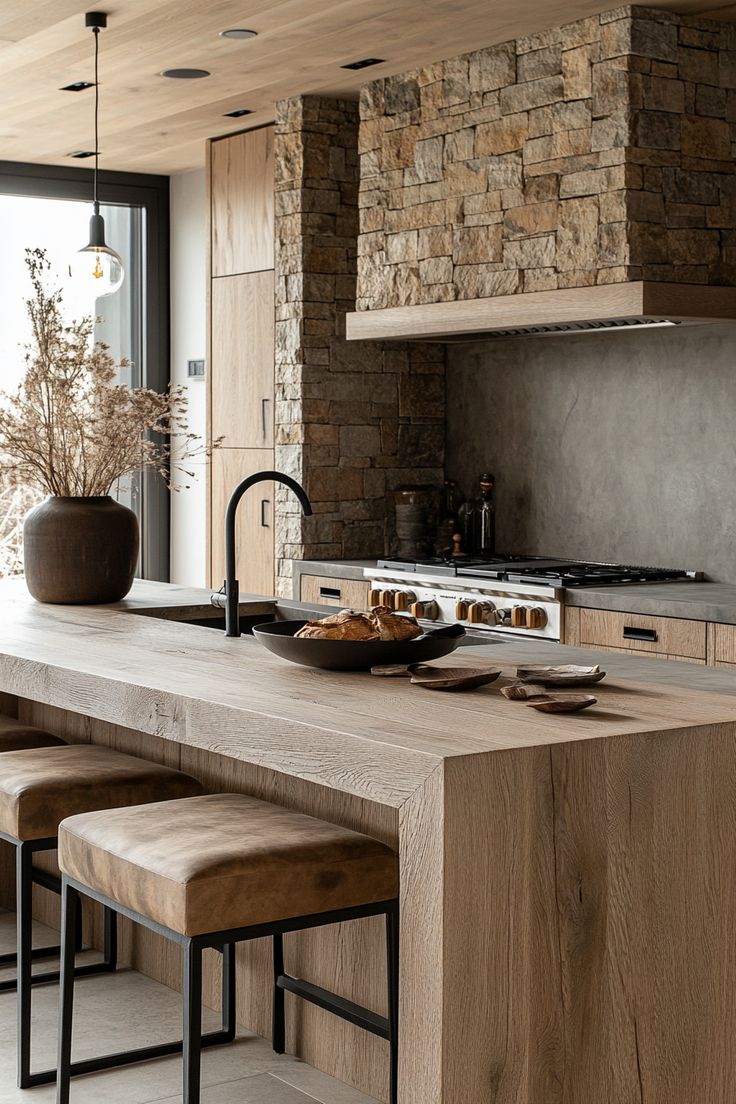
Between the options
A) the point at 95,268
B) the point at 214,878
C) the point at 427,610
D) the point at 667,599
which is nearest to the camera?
the point at 214,878

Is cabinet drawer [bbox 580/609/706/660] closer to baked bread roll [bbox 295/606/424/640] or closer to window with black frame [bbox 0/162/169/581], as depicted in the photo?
baked bread roll [bbox 295/606/424/640]

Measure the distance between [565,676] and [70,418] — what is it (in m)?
1.90

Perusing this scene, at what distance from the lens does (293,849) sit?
2432mm

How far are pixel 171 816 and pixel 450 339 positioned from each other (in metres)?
3.67

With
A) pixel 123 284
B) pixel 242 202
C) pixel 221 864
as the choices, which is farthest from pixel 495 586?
pixel 123 284

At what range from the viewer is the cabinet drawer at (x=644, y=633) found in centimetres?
435

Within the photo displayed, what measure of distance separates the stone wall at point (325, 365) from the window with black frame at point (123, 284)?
64.1 inches

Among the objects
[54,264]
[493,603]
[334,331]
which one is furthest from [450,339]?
[54,264]

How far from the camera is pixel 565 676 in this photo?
262cm

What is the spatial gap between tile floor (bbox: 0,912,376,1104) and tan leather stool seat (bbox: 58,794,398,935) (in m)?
0.59

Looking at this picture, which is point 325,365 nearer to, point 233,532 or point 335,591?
point 335,591

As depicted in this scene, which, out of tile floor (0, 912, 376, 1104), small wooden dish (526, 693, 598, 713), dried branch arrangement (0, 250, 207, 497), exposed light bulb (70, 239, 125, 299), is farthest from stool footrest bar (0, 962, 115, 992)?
exposed light bulb (70, 239, 125, 299)

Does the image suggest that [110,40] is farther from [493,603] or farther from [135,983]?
[135,983]

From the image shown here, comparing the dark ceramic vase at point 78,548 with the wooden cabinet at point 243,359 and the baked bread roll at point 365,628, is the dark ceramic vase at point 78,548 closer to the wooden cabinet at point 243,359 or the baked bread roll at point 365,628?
the baked bread roll at point 365,628
